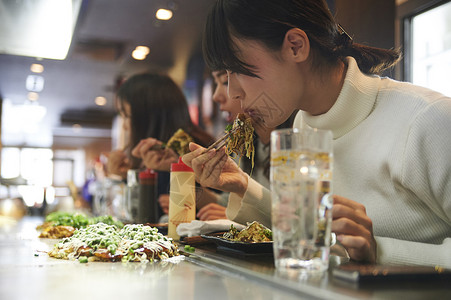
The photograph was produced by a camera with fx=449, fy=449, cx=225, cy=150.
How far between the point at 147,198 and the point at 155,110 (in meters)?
0.96

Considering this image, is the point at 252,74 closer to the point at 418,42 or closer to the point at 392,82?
the point at 392,82

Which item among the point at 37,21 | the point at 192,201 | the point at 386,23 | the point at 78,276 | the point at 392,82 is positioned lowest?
the point at 78,276

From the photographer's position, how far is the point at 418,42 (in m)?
2.71

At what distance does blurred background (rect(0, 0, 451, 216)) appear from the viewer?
242 centimetres

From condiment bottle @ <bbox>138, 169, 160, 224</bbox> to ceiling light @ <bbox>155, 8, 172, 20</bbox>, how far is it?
5.28 ft

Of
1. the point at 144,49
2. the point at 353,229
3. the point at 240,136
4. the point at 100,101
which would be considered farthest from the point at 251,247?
the point at 100,101

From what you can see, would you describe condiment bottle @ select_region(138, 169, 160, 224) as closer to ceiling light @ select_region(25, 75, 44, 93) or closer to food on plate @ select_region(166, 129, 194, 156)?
food on plate @ select_region(166, 129, 194, 156)

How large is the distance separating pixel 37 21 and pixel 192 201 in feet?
5.57

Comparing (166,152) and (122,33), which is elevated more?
(122,33)

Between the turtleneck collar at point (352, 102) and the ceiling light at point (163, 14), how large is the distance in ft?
7.21

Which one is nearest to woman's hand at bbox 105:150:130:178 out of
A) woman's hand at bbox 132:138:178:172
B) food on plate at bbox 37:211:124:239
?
woman's hand at bbox 132:138:178:172

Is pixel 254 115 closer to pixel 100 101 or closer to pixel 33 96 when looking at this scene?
pixel 33 96

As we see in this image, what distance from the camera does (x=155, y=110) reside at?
9.30ft

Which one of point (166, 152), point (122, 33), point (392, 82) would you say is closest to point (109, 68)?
point (122, 33)
